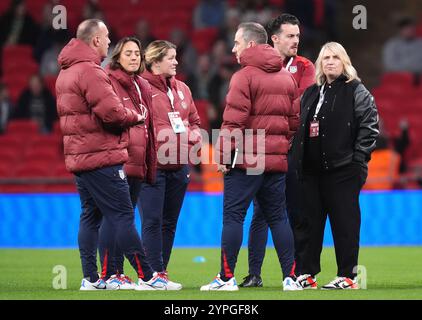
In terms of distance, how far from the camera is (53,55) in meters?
21.5

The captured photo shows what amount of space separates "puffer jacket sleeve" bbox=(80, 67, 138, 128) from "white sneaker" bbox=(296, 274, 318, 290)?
2.06 m

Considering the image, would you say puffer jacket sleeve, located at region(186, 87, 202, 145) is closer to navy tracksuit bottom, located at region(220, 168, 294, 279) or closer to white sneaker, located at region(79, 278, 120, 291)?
navy tracksuit bottom, located at region(220, 168, 294, 279)

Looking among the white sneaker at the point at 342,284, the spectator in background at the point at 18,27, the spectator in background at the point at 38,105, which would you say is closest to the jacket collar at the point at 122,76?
the white sneaker at the point at 342,284

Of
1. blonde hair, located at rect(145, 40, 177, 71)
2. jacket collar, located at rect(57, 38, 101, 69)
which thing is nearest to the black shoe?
blonde hair, located at rect(145, 40, 177, 71)

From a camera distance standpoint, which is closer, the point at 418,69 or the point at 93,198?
the point at 93,198

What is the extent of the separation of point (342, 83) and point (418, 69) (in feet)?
35.1

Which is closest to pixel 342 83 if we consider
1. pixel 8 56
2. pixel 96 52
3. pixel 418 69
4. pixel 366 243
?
pixel 96 52

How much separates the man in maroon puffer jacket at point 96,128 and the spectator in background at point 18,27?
44.3 ft

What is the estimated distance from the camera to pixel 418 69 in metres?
20.1

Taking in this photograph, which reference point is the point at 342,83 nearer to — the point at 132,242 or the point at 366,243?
the point at 132,242

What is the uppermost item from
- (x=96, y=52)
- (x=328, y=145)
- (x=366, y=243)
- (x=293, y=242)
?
(x=96, y=52)

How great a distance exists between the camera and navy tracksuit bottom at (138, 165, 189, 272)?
9984 mm

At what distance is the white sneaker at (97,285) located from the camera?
31.0 feet

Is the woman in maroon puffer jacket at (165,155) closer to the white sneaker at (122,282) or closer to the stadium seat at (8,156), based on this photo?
the white sneaker at (122,282)
